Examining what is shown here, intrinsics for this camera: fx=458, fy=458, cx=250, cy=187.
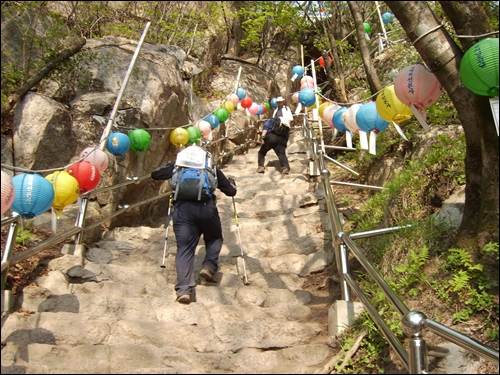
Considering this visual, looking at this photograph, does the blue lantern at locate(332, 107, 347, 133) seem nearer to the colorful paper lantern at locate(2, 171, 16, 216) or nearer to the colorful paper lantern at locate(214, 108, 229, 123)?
the colorful paper lantern at locate(214, 108, 229, 123)

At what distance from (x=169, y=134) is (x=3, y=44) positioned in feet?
8.88

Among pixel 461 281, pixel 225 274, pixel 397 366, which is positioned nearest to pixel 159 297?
pixel 225 274

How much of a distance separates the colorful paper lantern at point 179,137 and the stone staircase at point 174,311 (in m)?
1.78

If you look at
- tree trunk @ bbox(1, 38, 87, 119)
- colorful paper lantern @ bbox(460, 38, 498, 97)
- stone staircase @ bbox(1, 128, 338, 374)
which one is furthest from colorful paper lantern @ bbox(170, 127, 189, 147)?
colorful paper lantern @ bbox(460, 38, 498, 97)

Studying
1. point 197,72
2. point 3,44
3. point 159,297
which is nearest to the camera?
point 159,297

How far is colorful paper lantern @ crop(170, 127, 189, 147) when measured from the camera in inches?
297

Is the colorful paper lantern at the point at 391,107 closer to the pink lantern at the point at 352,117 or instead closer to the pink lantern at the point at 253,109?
the pink lantern at the point at 352,117

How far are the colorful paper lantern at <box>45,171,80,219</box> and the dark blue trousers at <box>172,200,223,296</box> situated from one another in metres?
0.99

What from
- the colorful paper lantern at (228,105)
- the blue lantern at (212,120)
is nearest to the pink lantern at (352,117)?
the blue lantern at (212,120)

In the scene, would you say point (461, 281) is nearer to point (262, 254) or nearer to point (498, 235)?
point (498, 235)

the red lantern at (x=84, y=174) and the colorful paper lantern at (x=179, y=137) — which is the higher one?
the colorful paper lantern at (x=179, y=137)

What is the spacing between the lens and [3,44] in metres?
6.20

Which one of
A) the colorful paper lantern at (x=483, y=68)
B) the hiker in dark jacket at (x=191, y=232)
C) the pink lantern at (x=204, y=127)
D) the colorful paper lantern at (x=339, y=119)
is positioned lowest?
the hiker in dark jacket at (x=191, y=232)

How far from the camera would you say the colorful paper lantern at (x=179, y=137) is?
24.7 feet
